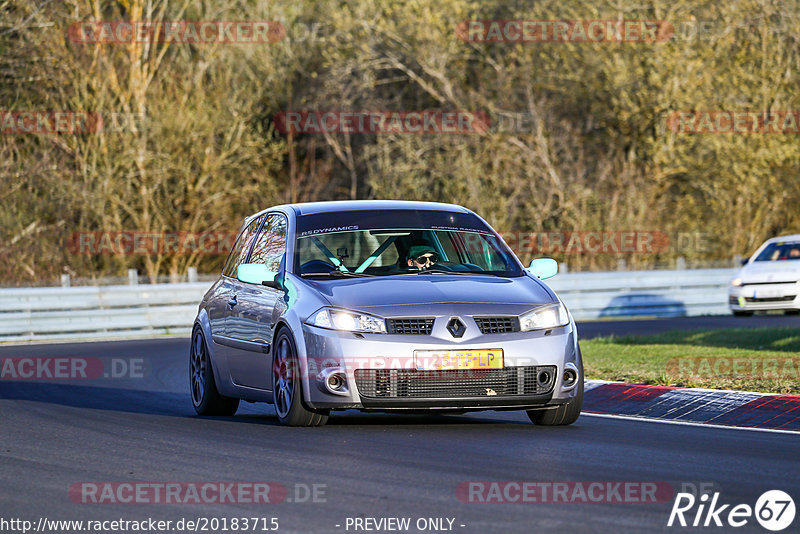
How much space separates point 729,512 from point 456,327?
3.15 metres

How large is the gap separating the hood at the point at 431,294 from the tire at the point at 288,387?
47 cm

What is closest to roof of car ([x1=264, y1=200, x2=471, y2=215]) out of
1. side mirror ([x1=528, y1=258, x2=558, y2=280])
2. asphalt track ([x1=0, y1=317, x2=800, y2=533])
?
side mirror ([x1=528, y1=258, x2=558, y2=280])

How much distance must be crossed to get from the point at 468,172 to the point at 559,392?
89.3ft

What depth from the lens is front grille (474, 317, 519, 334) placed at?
31.0 feet

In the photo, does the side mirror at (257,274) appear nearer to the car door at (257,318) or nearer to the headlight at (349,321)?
the car door at (257,318)

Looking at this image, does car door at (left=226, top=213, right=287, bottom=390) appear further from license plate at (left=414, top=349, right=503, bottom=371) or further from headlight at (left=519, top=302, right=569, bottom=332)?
headlight at (left=519, top=302, right=569, bottom=332)

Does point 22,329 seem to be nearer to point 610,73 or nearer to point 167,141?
point 167,141

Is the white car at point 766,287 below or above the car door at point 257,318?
below

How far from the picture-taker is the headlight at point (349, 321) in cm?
938

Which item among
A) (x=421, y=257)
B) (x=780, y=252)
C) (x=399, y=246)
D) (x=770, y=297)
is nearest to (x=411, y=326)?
(x=421, y=257)

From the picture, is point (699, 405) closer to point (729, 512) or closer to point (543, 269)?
point (543, 269)

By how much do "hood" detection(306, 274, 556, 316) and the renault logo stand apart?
9 centimetres

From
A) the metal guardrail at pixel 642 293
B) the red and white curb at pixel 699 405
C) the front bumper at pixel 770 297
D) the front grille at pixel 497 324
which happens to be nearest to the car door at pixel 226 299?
the front grille at pixel 497 324

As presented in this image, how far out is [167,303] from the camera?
2497 centimetres
